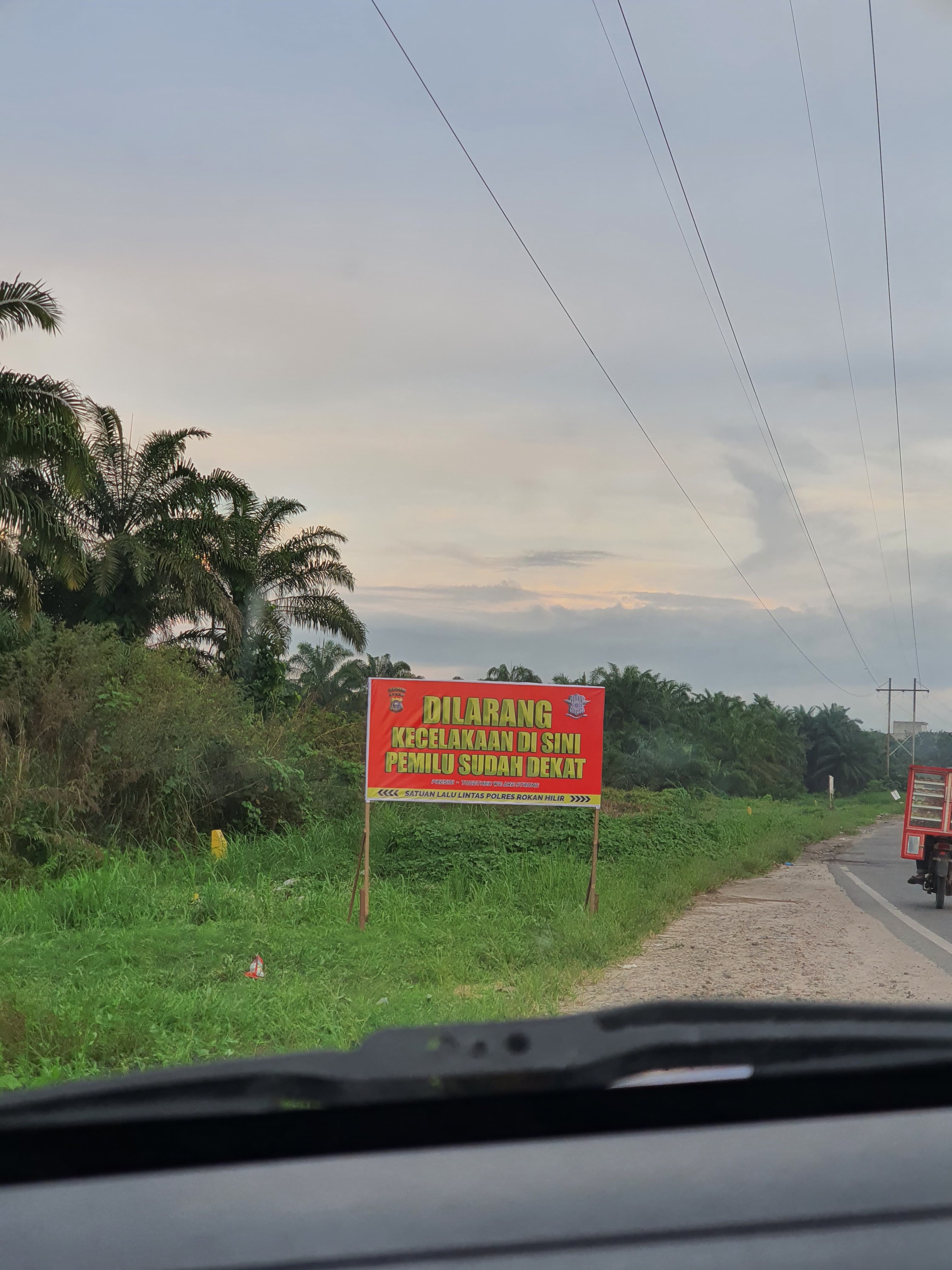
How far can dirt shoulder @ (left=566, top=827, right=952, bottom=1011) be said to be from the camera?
8258 mm

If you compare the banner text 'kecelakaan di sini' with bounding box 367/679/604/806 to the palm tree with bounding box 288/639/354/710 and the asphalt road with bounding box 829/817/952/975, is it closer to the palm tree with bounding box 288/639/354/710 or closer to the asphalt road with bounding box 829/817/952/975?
the asphalt road with bounding box 829/817/952/975

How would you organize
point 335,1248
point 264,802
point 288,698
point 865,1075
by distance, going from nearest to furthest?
point 335,1248 < point 865,1075 < point 264,802 < point 288,698

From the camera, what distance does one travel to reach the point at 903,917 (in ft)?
46.4

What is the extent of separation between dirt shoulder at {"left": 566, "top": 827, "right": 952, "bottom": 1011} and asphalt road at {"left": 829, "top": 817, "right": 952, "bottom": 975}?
22 cm

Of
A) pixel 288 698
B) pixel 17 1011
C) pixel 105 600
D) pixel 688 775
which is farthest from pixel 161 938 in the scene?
pixel 688 775

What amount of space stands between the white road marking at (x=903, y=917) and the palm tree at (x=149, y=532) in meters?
16.6

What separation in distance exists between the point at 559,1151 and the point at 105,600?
2706 cm

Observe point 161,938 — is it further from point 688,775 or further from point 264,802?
point 688,775

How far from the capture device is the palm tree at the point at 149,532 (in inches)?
1061

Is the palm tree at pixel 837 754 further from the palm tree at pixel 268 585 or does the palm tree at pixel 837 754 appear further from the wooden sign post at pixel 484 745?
the wooden sign post at pixel 484 745

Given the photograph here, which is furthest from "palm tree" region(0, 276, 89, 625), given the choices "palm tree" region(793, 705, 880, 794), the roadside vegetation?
"palm tree" region(793, 705, 880, 794)

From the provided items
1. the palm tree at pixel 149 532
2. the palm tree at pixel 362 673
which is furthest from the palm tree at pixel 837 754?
the palm tree at pixel 149 532

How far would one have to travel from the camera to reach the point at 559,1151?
158 centimetres

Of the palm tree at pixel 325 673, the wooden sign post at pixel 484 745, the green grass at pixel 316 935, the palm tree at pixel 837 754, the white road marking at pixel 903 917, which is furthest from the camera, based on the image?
the palm tree at pixel 837 754
